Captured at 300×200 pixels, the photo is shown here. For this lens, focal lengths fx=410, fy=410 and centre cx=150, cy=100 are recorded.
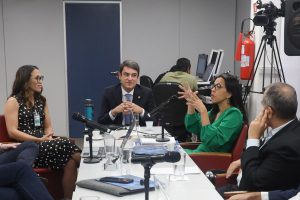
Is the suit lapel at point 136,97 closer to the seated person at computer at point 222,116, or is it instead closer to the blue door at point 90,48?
the seated person at computer at point 222,116

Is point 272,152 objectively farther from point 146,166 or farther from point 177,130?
point 177,130

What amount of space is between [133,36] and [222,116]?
395cm

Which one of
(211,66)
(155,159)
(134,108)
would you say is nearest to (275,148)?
→ (155,159)

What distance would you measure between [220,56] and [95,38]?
2.11 meters

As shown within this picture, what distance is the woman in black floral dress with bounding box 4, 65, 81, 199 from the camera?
349 centimetres

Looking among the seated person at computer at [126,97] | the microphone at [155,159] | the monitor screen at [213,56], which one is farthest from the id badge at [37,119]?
the monitor screen at [213,56]

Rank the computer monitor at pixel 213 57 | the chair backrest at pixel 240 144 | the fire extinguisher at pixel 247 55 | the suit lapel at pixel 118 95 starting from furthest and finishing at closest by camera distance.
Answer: the computer monitor at pixel 213 57, the fire extinguisher at pixel 247 55, the suit lapel at pixel 118 95, the chair backrest at pixel 240 144

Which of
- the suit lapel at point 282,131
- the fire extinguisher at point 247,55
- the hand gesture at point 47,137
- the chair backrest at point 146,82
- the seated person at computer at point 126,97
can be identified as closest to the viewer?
the suit lapel at point 282,131

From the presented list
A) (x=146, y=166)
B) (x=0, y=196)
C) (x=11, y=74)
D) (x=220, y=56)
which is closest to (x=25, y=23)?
(x=11, y=74)

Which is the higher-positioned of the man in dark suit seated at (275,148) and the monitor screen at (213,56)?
the monitor screen at (213,56)

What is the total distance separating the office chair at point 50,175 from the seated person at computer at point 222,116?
3.88 feet

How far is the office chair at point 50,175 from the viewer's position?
352 cm

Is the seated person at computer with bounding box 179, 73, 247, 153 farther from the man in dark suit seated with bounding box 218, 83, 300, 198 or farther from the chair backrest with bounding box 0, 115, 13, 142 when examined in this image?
the chair backrest with bounding box 0, 115, 13, 142

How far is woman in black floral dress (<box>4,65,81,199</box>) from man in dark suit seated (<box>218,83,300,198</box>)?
5.30ft
